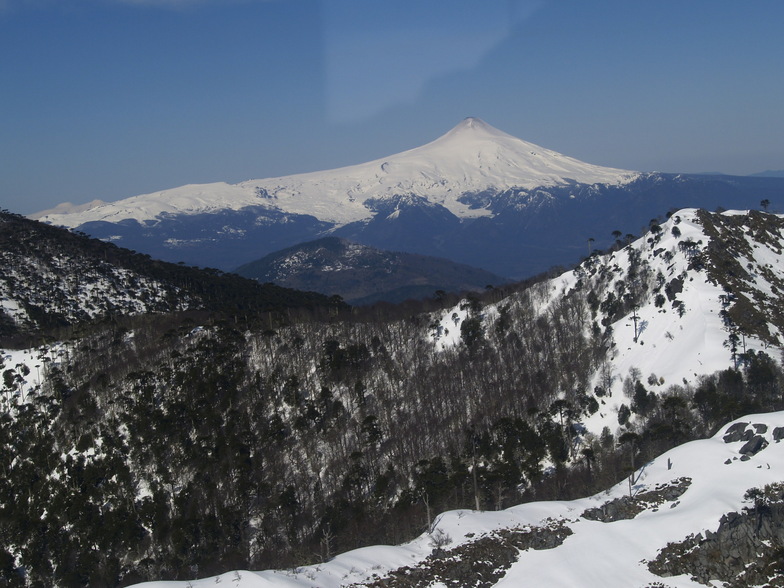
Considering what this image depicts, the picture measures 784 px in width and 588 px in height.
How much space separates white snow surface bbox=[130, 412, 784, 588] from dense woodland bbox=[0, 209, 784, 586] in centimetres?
1248

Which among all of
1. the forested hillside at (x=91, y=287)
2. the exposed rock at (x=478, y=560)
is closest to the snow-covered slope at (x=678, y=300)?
the exposed rock at (x=478, y=560)

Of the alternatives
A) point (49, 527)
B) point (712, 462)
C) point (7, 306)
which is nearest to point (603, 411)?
point (712, 462)

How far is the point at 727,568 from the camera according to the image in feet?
93.3

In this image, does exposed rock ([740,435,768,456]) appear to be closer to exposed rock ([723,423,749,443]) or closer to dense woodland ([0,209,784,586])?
exposed rock ([723,423,749,443])

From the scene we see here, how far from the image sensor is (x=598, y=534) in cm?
3303

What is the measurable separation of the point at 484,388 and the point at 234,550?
35.1 metres

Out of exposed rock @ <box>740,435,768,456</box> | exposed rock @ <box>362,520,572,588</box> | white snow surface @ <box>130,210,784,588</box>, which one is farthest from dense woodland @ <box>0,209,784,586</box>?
exposed rock @ <box>740,435,768,456</box>

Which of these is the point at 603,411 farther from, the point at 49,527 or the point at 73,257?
the point at 73,257

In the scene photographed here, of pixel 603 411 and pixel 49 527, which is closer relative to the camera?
pixel 49 527

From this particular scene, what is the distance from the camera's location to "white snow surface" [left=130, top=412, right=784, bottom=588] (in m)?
29.1

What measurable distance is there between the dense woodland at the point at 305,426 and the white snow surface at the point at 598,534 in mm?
12477

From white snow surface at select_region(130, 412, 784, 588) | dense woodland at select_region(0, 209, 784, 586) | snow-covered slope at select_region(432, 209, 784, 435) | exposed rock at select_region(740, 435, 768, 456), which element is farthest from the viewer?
snow-covered slope at select_region(432, 209, 784, 435)

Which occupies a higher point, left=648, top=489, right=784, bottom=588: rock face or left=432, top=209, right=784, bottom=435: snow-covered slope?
left=432, top=209, right=784, bottom=435: snow-covered slope

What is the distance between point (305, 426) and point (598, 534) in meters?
46.5
